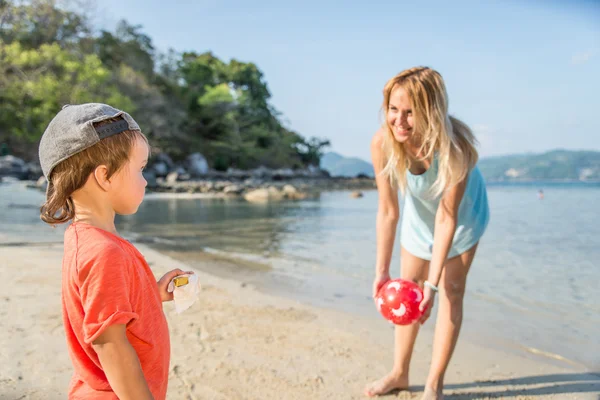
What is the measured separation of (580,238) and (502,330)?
816 centimetres

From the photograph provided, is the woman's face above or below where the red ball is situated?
above

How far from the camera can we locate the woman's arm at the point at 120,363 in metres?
1.14

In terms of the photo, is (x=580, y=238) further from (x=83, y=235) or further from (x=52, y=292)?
(x=83, y=235)

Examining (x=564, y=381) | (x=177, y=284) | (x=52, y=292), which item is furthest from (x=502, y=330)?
(x=52, y=292)

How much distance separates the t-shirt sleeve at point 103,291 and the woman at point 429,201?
5.89ft

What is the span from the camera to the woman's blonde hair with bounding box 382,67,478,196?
7.88 ft

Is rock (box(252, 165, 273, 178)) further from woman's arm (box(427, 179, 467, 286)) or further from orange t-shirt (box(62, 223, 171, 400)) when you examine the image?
orange t-shirt (box(62, 223, 171, 400))

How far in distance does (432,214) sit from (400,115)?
682 millimetres

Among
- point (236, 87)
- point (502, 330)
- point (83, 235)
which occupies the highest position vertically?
point (236, 87)

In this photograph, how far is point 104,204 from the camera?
1.33m

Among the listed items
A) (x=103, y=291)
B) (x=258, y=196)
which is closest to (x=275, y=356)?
(x=103, y=291)

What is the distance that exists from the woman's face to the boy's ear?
1.67 meters

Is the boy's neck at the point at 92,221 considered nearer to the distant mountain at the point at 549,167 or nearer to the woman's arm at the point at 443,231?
the woman's arm at the point at 443,231

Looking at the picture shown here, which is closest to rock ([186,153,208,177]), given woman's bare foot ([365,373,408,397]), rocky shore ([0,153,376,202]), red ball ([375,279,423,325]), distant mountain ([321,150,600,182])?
rocky shore ([0,153,376,202])
